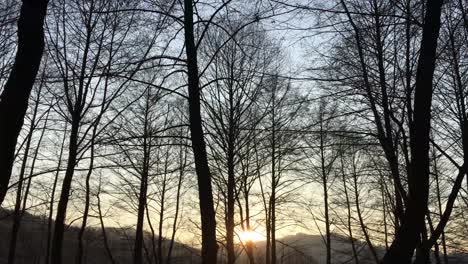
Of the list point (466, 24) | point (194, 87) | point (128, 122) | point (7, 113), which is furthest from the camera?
point (128, 122)

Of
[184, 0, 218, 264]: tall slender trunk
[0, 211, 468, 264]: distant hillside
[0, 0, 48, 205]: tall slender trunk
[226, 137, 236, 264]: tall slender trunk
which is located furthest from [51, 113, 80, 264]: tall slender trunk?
[0, 211, 468, 264]: distant hillside

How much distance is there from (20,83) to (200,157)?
264 centimetres

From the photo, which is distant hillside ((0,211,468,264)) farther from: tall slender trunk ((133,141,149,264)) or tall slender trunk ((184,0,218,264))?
tall slender trunk ((184,0,218,264))

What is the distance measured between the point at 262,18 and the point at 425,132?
2.43 meters

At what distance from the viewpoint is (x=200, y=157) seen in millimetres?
5980

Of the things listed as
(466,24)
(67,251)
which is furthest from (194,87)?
(67,251)

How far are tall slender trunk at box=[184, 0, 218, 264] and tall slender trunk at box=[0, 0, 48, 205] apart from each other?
247cm

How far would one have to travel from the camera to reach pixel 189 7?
6531 millimetres

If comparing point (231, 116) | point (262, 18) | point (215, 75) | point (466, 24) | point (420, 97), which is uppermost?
point (215, 75)

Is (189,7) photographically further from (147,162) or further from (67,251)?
(67,251)

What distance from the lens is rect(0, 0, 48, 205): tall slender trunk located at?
3.78 metres

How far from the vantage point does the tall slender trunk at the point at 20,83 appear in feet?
12.4

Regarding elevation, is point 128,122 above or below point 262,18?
above

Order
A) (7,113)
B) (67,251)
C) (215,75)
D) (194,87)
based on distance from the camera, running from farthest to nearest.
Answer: (67,251)
(215,75)
(194,87)
(7,113)
